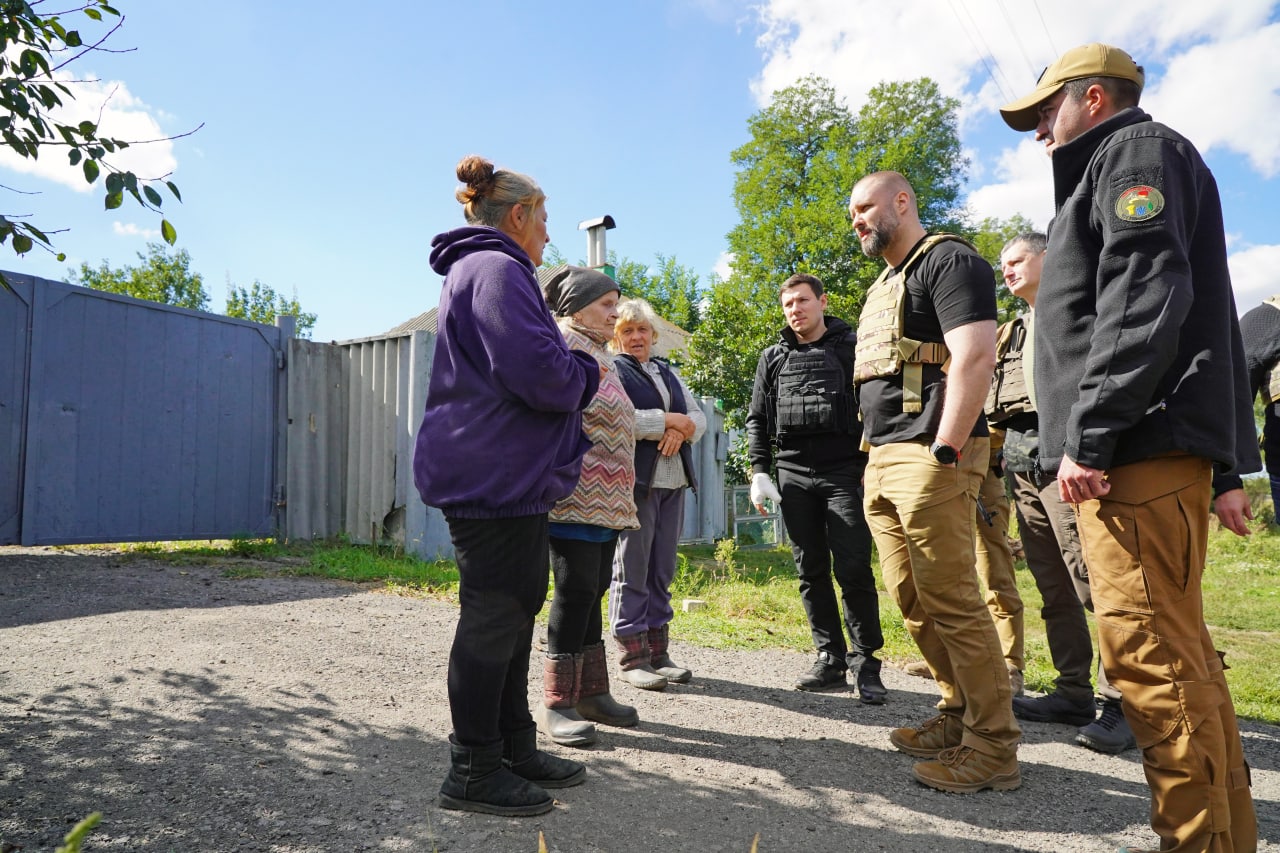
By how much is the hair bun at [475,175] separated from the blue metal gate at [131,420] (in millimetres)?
6443

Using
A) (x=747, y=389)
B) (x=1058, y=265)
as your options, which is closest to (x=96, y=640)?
(x=1058, y=265)

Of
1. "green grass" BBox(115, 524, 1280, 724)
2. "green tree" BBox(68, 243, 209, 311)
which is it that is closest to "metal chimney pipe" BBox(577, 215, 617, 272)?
"green grass" BBox(115, 524, 1280, 724)

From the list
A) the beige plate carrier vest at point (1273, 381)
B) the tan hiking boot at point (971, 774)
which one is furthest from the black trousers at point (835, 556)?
the beige plate carrier vest at point (1273, 381)

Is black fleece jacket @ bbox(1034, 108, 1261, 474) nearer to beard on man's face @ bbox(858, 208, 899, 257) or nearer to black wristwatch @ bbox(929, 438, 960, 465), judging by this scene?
black wristwatch @ bbox(929, 438, 960, 465)

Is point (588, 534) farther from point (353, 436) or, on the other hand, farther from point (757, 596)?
point (353, 436)

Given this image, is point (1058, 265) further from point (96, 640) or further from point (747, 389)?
point (747, 389)

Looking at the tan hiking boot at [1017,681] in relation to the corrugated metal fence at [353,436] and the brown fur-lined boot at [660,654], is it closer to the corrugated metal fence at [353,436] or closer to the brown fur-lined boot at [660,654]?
the brown fur-lined boot at [660,654]

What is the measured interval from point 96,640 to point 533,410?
3.39m

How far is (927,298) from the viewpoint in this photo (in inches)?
120

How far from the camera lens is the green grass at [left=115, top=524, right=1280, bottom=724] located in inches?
201

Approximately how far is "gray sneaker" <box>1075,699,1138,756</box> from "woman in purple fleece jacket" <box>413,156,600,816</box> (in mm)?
2251

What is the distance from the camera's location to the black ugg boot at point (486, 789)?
246 centimetres

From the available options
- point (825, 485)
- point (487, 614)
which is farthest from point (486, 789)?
point (825, 485)

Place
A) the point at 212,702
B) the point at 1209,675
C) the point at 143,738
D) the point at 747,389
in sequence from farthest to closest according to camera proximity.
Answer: the point at 747,389, the point at 212,702, the point at 143,738, the point at 1209,675
